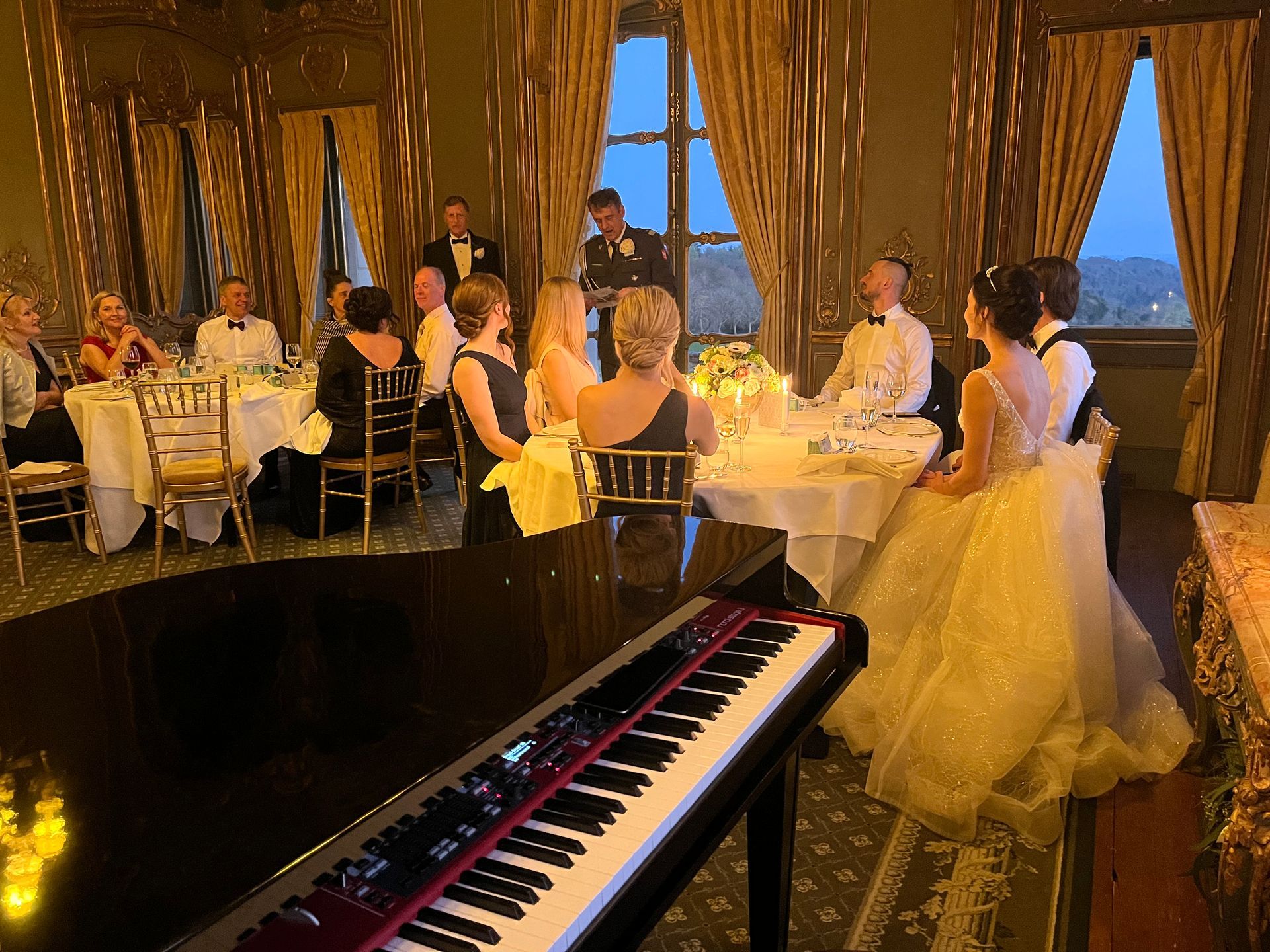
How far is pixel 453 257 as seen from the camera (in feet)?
24.2

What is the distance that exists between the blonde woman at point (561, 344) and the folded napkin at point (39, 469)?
2742 millimetres

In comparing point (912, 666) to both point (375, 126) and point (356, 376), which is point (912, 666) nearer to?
point (356, 376)

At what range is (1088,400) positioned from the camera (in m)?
3.85

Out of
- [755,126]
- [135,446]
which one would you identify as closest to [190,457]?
[135,446]

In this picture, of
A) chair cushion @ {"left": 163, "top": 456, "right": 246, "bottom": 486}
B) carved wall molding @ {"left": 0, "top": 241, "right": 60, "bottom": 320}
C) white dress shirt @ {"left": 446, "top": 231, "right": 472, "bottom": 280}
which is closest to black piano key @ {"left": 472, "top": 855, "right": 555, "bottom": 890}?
chair cushion @ {"left": 163, "top": 456, "right": 246, "bottom": 486}

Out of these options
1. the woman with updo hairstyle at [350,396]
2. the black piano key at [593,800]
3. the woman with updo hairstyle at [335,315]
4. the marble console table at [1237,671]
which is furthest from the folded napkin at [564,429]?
the woman with updo hairstyle at [335,315]

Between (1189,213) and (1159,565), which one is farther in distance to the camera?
(1189,213)

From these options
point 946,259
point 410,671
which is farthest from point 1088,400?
point 410,671

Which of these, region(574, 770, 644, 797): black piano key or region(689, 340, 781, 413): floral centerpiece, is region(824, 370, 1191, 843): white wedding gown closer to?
region(689, 340, 781, 413): floral centerpiece

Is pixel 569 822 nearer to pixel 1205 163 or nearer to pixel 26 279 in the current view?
pixel 1205 163

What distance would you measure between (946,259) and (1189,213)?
1394 mm

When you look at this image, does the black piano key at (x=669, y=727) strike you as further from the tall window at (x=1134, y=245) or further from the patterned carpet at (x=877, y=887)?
the tall window at (x=1134, y=245)

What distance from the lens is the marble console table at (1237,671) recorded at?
1596 mm

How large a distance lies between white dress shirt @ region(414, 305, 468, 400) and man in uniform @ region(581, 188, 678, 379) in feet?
3.25
